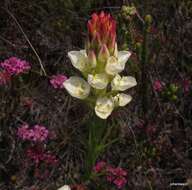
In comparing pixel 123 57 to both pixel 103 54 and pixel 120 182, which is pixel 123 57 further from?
pixel 120 182

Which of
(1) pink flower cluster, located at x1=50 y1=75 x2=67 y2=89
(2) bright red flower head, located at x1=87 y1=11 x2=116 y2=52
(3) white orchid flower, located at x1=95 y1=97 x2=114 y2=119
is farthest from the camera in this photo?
(1) pink flower cluster, located at x1=50 y1=75 x2=67 y2=89

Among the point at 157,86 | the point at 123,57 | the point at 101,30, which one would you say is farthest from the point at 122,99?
the point at 157,86

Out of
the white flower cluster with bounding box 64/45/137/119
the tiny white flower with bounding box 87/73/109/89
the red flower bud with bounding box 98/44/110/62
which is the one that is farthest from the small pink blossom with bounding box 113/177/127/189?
the red flower bud with bounding box 98/44/110/62

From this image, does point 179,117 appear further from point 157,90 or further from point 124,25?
point 124,25

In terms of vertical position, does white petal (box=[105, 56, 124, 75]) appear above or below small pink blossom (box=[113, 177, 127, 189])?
above

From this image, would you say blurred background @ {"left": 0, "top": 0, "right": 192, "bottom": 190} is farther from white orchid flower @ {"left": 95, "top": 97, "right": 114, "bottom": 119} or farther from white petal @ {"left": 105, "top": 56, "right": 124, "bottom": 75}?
white petal @ {"left": 105, "top": 56, "right": 124, "bottom": 75}
